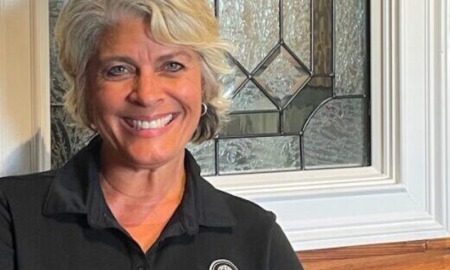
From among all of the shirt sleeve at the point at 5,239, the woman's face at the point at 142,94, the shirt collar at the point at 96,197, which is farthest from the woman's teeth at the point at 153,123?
the shirt sleeve at the point at 5,239

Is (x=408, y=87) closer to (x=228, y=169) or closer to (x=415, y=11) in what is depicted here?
(x=415, y=11)

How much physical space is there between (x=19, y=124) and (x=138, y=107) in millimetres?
293

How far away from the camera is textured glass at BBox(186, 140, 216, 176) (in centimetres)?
157

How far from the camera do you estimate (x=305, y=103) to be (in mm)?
1645

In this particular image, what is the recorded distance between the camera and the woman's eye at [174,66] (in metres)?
1.21

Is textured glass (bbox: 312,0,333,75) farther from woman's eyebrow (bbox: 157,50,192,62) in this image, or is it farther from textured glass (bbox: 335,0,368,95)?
woman's eyebrow (bbox: 157,50,192,62)

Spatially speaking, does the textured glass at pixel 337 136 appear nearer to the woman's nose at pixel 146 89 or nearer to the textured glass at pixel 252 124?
the textured glass at pixel 252 124

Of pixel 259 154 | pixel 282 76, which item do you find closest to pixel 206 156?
pixel 259 154

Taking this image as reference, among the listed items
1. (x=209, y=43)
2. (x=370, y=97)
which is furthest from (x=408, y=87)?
(x=209, y=43)

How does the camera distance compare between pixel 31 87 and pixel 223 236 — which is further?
pixel 31 87

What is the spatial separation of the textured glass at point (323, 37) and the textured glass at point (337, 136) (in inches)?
2.8

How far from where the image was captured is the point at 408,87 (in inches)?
65.4

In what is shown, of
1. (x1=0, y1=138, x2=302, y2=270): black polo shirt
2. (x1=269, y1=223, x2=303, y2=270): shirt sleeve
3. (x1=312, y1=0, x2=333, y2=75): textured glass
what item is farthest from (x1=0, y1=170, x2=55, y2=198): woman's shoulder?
(x1=312, y1=0, x2=333, y2=75): textured glass

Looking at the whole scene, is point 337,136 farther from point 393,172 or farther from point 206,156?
point 206,156
